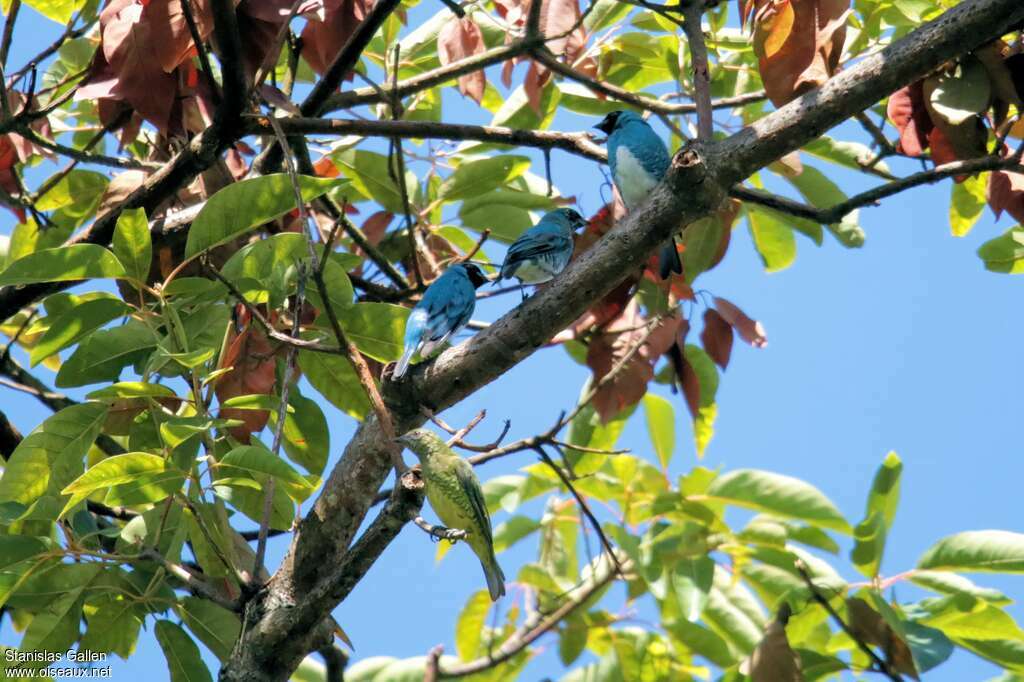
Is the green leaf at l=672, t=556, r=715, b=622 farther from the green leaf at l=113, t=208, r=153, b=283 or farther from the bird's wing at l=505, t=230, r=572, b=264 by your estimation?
the green leaf at l=113, t=208, r=153, b=283

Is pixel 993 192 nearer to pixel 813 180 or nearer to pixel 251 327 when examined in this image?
pixel 813 180

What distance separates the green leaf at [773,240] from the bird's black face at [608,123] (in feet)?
2.35

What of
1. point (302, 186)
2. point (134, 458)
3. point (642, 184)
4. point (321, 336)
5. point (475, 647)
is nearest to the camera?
point (134, 458)

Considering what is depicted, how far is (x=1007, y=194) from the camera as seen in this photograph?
3549 millimetres

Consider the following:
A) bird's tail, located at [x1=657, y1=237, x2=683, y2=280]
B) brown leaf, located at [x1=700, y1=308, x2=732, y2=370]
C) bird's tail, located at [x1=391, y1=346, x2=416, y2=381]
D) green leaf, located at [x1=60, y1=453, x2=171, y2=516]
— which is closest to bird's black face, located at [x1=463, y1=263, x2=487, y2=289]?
bird's tail, located at [x1=657, y1=237, x2=683, y2=280]

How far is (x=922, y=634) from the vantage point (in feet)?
12.1

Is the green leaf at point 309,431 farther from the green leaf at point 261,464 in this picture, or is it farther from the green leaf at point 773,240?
the green leaf at point 773,240

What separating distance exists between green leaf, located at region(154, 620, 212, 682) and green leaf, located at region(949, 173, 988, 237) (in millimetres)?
3251

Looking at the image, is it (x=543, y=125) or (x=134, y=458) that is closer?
→ (x=134, y=458)

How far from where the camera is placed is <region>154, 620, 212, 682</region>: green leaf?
10.5 ft

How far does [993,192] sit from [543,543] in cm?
326

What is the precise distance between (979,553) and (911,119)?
1534 millimetres

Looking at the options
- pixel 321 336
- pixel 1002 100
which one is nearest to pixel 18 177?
pixel 321 336

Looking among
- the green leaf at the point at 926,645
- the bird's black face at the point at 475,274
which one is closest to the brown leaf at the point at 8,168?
the bird's black face at the point at 475,274
